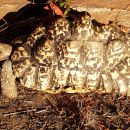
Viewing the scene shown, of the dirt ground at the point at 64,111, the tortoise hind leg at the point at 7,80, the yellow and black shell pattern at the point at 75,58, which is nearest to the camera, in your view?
the dirt ground at the point at 64,111

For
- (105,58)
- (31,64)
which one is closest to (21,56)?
(31,64)

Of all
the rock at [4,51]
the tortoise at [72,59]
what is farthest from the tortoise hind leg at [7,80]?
the rock at [4,51]

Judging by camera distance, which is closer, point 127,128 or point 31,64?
point 127,128

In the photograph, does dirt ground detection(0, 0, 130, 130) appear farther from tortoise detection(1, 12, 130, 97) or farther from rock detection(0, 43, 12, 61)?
rock detection(0, 43, 12, 61)

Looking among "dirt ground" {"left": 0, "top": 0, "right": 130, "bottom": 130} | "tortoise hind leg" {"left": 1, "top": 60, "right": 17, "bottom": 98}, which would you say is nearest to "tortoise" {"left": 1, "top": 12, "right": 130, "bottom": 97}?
"tortoise hind leg" {"left": 1, "top": 60, "right": 17, "bottom": 98}

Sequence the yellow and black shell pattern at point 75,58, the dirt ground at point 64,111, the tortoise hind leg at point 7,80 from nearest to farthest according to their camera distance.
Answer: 1. the dirt ground at point 64,111
2. the yellow and black shell pattern at point 75,58
3. the tortoise hind leg at point 7,80

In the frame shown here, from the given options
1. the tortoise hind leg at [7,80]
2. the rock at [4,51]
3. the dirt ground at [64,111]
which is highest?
the rock at [4,51]

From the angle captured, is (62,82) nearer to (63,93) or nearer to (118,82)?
(63,93)

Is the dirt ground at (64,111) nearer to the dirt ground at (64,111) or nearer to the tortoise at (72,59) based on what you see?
the dirt ground at (64,111)
